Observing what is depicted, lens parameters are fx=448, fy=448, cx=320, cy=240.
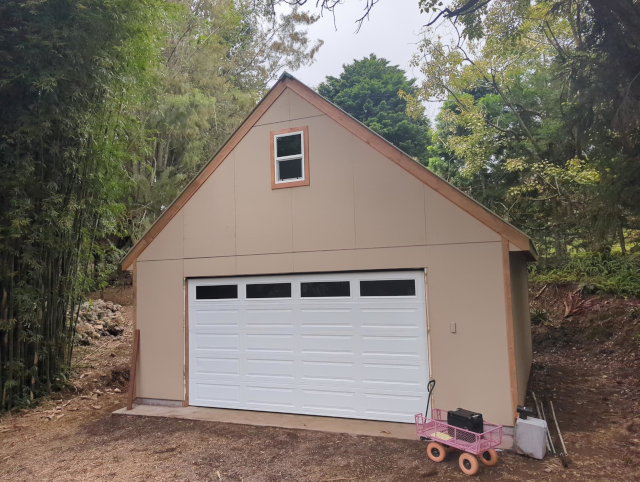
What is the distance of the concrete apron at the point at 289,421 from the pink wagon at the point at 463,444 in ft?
1.81

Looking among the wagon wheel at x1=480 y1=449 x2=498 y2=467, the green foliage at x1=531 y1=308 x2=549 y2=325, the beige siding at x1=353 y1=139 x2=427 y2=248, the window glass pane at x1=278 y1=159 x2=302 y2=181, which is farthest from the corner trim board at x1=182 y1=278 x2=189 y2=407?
the green foliage at x1=531 y1=308 x2=549 y2=325

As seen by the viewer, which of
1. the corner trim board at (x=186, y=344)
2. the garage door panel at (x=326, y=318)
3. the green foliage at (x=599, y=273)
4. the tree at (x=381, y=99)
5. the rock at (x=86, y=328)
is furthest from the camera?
the tree at (x=381, y=99)

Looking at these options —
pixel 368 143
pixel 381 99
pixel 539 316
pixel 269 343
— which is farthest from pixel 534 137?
pixel 381 99

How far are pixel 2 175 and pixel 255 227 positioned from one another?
12.7 ft

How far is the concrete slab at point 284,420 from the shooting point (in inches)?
222

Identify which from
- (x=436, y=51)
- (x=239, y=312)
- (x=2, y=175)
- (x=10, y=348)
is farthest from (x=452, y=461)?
(x=436, y=51)

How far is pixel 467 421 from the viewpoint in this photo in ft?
14.6

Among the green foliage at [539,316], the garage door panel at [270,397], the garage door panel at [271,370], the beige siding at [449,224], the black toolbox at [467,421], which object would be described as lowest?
the garage door panel at [270,397]

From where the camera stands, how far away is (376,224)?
6.20m

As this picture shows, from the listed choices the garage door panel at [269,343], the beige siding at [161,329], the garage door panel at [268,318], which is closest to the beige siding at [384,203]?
the garage door panel at [268,318]

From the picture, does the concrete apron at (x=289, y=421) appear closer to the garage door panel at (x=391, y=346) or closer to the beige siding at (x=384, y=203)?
the garage door panel at (x=391, y=346)

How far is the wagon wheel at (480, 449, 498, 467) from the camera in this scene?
14.6 ft

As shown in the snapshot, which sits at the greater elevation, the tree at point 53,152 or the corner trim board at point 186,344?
the tree at point 53,152

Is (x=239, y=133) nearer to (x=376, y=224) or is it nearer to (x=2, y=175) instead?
(x=376, y=224)
